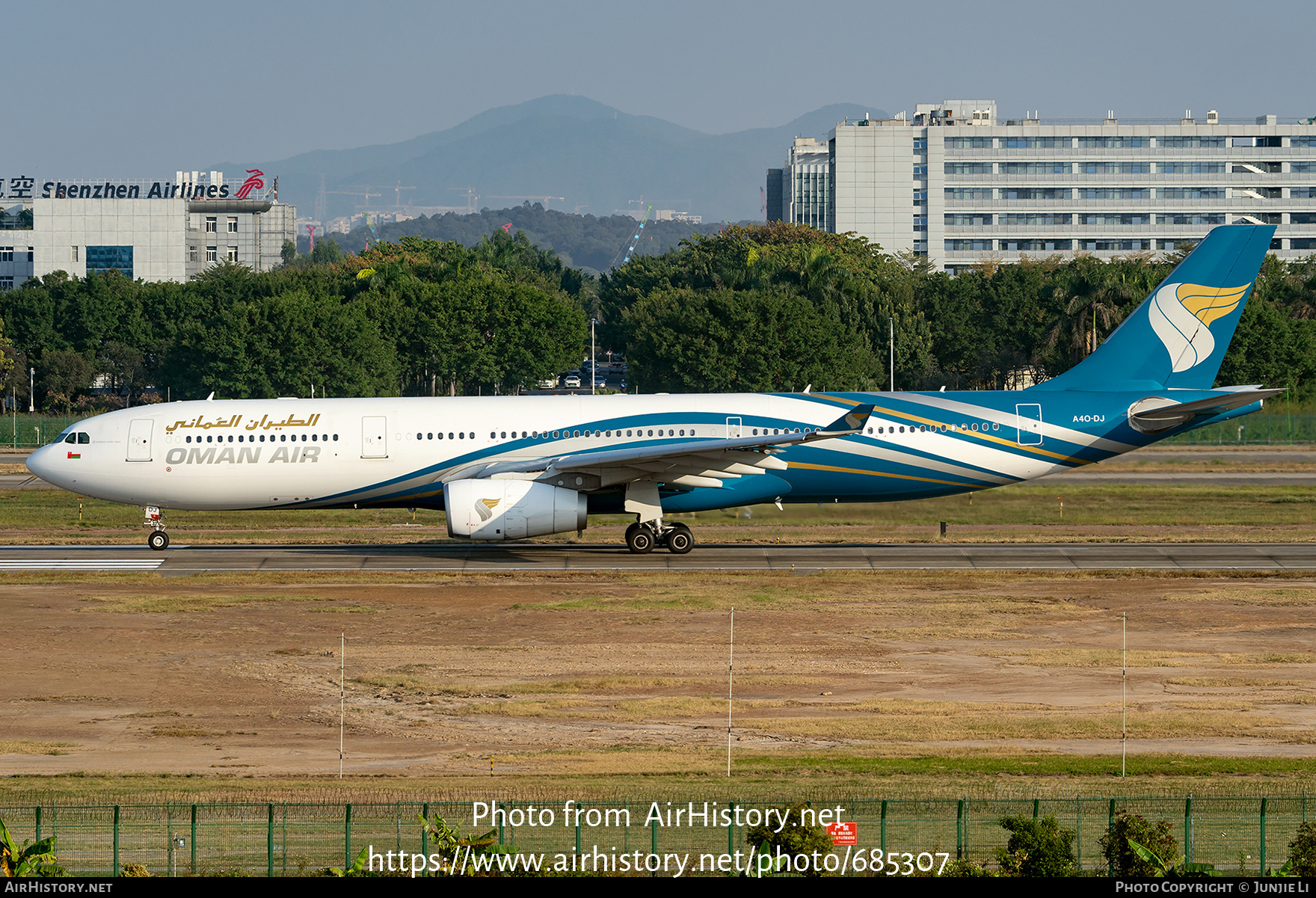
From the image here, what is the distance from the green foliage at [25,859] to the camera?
39.3 ft

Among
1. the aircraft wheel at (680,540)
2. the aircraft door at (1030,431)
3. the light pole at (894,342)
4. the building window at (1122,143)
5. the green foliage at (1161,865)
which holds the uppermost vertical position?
the building window at (1122,143)

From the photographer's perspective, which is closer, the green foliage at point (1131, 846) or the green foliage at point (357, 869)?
the green foliage at point (357, 869)

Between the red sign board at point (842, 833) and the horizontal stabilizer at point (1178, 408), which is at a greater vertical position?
the horizontal stabilizer at point (1178, 408)

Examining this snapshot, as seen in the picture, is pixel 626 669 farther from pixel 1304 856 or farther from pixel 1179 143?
pixel 1179 143

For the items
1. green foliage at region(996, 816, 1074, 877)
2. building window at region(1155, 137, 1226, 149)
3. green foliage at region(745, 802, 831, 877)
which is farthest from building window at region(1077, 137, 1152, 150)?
green foliage at region(745, 802, 831, 877)

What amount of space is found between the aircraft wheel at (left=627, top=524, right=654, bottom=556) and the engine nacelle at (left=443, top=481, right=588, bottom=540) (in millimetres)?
3262

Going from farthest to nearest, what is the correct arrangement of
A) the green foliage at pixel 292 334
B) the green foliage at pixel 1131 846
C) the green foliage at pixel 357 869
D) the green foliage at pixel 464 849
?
the green foliage at pixel 292 334
the green foliage at pixel 1131 846
the green foliage at pixel 464 849
the green foliage at pixel 357 869

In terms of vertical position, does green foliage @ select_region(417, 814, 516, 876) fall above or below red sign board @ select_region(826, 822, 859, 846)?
above

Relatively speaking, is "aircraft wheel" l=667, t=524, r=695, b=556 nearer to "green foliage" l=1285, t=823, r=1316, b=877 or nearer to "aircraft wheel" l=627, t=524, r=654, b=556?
"aircraft wheel" l=627, t=524, r=654, b=556

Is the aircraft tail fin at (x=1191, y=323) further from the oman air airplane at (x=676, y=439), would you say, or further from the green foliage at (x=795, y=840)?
the green foliage at (x=795, y=840)

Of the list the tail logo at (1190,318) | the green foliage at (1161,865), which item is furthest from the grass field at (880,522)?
the green foliage at (1161,865)

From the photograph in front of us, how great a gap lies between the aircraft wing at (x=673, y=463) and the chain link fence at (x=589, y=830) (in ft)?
67.1

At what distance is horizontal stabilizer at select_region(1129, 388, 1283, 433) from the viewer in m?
37.5

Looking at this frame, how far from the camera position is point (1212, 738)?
21.0m
